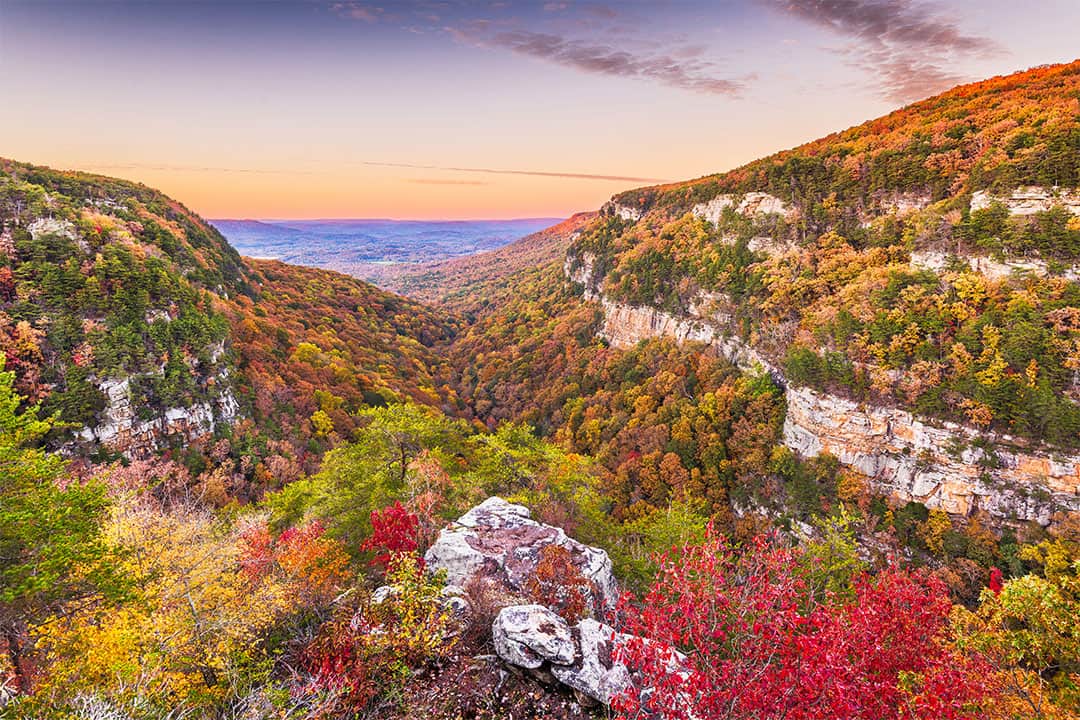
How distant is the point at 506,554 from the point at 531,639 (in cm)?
641

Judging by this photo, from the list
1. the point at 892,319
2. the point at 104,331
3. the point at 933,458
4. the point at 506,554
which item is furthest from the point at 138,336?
the point at 933,458

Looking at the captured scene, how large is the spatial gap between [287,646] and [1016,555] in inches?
1747

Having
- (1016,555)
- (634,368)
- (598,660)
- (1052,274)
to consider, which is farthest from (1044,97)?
(598,660)

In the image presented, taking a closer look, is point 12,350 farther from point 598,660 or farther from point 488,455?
point 598,660

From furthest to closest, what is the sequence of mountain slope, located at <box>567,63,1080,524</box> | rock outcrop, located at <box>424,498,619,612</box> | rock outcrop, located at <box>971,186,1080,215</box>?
rock outcrop, located at <box>971,186,1080,215</box> → mountain slope, located at <box>567,63,1080,524</box> → rock outcrop, located at <box>424,498,619,612</box>

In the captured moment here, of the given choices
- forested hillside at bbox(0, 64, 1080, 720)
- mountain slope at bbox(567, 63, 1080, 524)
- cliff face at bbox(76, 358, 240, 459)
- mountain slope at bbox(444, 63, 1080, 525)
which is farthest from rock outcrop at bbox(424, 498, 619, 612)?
cliff face at bbox(76, 358, 240, 459)

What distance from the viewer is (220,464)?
3959cm

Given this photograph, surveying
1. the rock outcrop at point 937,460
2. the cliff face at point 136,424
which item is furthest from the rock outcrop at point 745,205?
the cliff face at point 136,424

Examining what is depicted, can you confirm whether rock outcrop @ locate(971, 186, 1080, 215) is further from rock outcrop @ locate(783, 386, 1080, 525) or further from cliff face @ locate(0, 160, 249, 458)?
cliff face @ locate(0, 160, 249, 458)

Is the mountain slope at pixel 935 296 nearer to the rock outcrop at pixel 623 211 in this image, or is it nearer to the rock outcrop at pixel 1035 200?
the rock outcrop at pixel 1035 200

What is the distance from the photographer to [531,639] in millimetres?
11180

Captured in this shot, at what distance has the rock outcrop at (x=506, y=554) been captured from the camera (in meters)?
16.2

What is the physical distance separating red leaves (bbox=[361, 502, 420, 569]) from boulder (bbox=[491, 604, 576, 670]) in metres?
8.24

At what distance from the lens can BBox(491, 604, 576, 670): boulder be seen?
1091 cm
